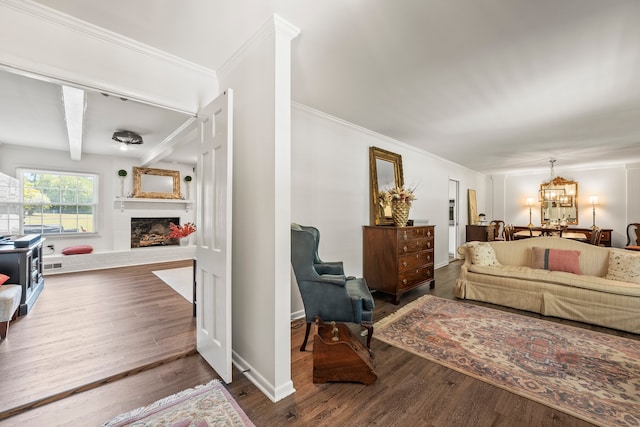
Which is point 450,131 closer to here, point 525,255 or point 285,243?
point 525,255

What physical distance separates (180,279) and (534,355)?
5.03m

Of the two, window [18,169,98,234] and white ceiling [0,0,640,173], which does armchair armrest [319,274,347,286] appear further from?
window [18,169,98,234]

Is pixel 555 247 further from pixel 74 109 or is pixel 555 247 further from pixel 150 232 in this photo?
pixel 150 232

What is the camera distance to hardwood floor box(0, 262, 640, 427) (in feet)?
5.39

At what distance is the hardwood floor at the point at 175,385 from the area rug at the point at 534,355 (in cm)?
14

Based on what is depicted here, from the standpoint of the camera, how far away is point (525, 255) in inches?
161

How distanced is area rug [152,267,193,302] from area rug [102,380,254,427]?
224 cm

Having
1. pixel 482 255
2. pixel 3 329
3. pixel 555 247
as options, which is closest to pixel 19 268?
pixel 3 329

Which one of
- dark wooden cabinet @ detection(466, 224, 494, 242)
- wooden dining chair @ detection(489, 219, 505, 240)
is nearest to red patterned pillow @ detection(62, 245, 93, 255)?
dark wooden cabinet @ detection(466, 224, 494, 242)

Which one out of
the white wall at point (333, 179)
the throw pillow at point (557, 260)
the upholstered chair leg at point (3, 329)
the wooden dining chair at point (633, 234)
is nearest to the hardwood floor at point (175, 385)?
the upholstered chair leg at point (3, 329)

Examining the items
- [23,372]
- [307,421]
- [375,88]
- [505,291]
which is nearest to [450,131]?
[375,88]

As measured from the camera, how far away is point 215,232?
2.08m

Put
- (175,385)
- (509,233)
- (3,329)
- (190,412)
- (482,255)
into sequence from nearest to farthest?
(190,412), (175,385), (3,329), (482,255), (509,233)

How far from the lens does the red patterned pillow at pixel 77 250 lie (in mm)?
5410
